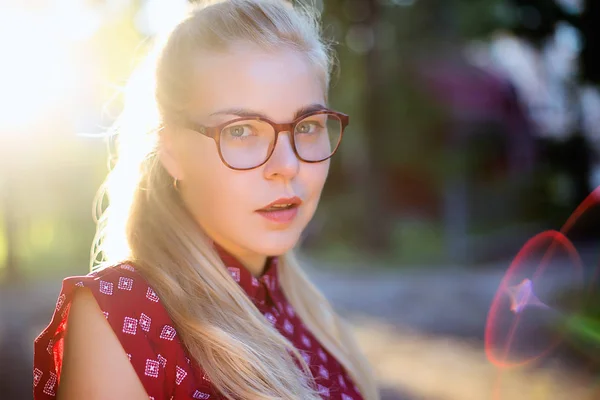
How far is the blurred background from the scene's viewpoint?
16.5 ft

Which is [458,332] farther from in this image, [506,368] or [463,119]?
[463,119]

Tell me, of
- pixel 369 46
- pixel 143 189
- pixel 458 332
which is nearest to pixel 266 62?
pixel 143 189

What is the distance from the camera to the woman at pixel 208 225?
50.4 inches

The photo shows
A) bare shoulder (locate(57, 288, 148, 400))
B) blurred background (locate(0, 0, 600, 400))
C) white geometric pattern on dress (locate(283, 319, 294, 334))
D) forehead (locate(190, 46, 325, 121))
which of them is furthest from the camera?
blurred background (locate(0, 0, 600, 400))

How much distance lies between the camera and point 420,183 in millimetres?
12266

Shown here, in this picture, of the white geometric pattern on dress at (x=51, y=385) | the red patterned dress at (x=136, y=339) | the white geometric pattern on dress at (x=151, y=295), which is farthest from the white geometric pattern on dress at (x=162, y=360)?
the white geometric pattern on dress at (x=51, y=385)

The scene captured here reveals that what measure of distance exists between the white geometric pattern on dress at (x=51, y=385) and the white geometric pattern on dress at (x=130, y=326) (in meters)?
0.27

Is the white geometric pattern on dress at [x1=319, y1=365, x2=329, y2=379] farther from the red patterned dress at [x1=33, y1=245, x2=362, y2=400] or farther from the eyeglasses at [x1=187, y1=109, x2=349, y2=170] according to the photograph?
the eyeglasses at [x1=187, y1=109, x2=349, y2=170]

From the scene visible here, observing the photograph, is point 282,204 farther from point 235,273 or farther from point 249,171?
point 235,273

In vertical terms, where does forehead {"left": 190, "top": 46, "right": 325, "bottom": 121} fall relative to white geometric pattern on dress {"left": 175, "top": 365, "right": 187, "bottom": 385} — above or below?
above

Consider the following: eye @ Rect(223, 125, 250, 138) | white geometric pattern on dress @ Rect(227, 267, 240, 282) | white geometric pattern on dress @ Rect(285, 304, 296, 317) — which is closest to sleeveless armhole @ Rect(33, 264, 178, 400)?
white geometric pattern on dress @ Rect(227, 267, 240, 282)

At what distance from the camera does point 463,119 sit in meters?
11.0

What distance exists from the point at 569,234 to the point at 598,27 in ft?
10.2

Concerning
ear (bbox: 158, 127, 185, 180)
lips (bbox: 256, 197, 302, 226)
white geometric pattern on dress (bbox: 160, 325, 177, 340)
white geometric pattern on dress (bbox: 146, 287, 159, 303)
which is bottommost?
white geometric pattern on dress (bbox: 160, 325, 177, 340)
